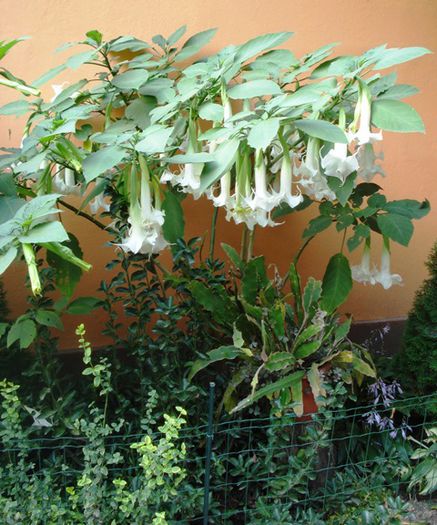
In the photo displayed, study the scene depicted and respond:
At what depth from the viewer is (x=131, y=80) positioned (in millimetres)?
2311

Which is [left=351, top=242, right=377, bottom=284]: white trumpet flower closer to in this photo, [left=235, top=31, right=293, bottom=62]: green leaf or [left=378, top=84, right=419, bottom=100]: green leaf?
[left=378, top=84, right=419, bottom=100]: green leaf

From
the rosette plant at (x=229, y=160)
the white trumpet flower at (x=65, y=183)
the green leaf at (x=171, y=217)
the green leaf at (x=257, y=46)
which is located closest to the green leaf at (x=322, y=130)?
the rosette plant at (x=229, y=160)

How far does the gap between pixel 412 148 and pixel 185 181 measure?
5.49ft

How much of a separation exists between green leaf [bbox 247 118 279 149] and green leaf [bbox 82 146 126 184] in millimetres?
384

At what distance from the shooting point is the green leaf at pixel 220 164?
5.67 ft

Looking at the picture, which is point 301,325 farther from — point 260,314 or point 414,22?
point 414,22

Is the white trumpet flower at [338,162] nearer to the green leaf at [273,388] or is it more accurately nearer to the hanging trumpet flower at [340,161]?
the hanging trumpet flower at [340,161]

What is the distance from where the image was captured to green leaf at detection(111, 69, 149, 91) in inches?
89.9

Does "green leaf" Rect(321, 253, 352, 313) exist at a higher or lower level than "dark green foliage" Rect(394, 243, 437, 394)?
higher

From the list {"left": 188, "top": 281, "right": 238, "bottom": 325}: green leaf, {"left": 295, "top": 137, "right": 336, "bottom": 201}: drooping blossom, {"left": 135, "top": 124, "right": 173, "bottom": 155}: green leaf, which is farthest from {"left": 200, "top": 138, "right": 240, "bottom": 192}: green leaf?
{"left": 188, "top": 281, "right": 238, "bottom": 325}: green leaf

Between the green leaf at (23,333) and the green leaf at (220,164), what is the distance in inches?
35.9

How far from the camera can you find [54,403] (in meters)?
2.42

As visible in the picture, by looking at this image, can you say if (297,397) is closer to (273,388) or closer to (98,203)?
(273,388)

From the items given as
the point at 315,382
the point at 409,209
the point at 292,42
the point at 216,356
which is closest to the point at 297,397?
the point at 315,382
